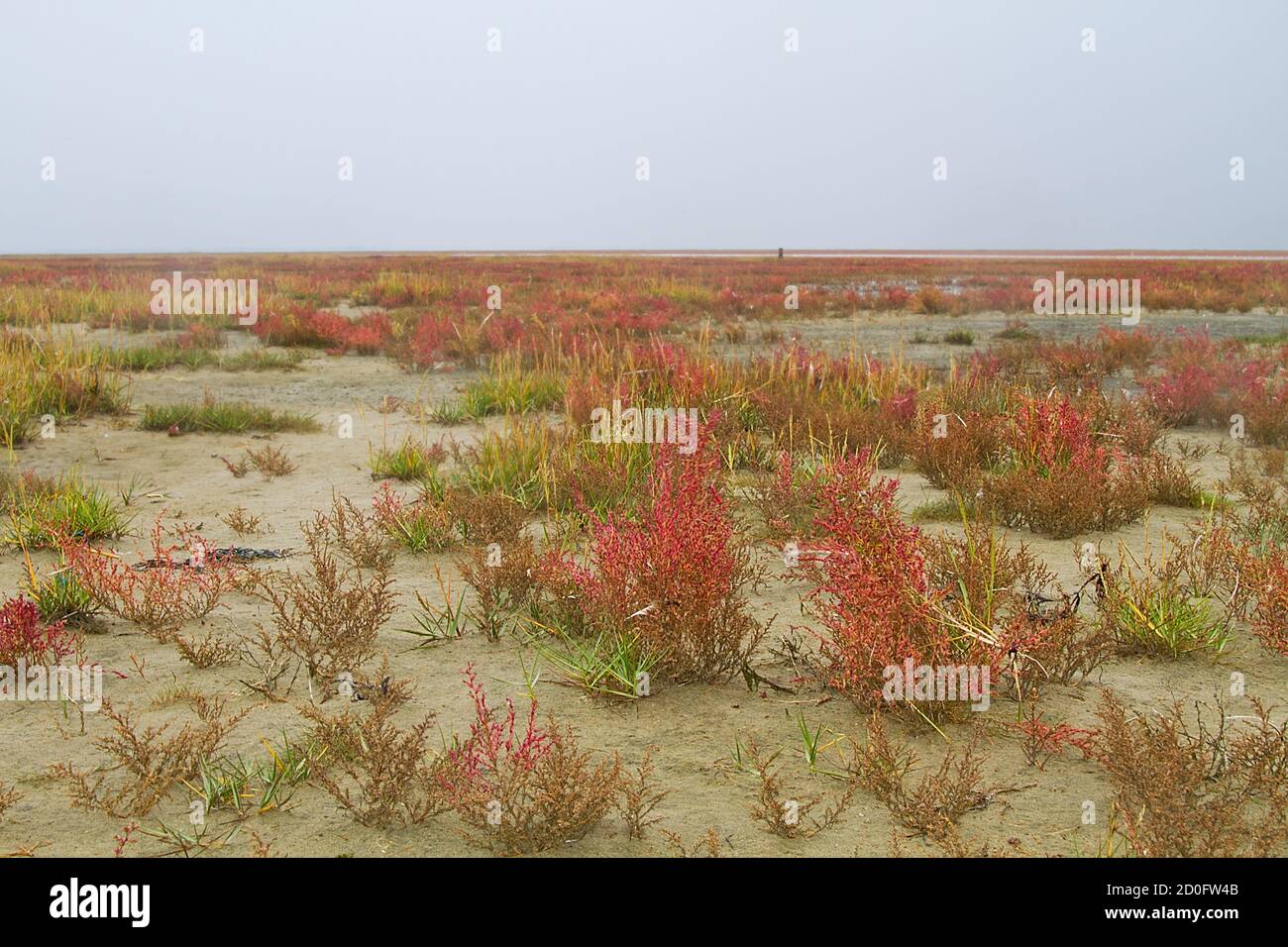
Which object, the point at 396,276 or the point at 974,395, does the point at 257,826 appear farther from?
the point at 396,276

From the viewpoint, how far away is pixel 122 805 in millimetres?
2742

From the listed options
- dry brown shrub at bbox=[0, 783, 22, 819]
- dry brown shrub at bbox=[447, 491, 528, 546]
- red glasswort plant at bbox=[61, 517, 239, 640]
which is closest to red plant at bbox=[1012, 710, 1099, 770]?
dry brown shrub at bbox=[447, 491, 528, 546]

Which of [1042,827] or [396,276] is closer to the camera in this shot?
[1042,827]

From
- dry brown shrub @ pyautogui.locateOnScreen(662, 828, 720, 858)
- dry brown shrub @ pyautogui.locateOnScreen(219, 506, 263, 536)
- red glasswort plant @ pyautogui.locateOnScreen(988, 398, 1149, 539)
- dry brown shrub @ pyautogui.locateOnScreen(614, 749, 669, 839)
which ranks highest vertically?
red glasswort plant @ pyautogui.locateOnScreen(988, 398, 1149, 539)

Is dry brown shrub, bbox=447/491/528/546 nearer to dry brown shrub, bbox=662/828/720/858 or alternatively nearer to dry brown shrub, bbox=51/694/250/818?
dry brown shrub, bbox=51/694/250/818

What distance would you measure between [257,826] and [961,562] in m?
2.66

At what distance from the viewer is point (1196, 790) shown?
2.65 meters

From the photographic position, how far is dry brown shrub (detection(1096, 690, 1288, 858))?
2.30m

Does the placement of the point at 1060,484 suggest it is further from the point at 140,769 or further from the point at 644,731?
the point at 140,769

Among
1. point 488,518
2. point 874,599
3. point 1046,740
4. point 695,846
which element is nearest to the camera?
point 695,846

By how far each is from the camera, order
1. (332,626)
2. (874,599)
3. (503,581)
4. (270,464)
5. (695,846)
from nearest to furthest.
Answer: (695,846), (874,599), (332,626), (503,581), (270,464)

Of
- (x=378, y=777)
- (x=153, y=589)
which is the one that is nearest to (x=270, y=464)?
(x=153, y=589)

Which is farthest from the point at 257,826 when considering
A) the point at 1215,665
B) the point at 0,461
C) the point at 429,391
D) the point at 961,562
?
the point at 429,391

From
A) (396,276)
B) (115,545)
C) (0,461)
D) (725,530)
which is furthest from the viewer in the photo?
(396,276)
